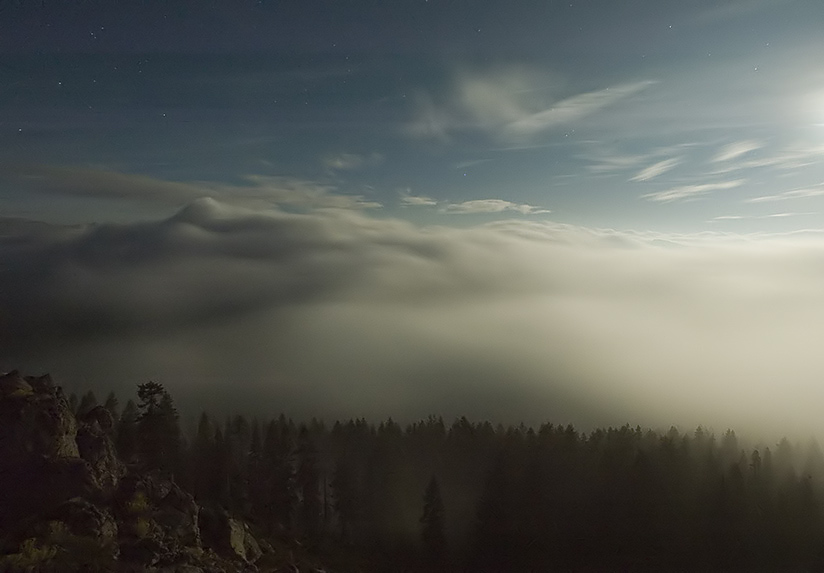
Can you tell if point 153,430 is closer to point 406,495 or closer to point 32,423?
point 32,423

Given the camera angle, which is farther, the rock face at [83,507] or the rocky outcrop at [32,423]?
the rocky outcrop at [32,423]

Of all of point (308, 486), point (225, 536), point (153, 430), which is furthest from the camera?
point (308, 486)

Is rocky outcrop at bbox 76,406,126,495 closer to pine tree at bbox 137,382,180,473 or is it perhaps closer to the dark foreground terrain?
the dark foreground terrain

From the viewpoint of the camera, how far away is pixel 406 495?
98438mm

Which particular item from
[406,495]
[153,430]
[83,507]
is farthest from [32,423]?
[406,495]

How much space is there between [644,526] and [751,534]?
1489 centimetres

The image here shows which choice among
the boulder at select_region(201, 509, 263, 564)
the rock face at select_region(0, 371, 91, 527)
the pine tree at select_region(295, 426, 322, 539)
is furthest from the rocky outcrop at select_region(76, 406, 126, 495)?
the pine tree at select_region(295, 426, 322, 539)

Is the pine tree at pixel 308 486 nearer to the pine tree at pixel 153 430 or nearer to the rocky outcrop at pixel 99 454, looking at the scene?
the pine tree at pixel 153 430

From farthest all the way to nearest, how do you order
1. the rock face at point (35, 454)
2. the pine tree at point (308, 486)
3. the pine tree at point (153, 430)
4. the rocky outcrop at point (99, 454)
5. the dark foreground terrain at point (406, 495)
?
the pine tree at point (308, 486), the pine tree at point (153, 430), the rocky outcrop at point (99, 454), the dark foreground terrain at point (406, 495), the rock face at point (35, 454)

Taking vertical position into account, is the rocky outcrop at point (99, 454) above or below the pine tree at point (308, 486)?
above

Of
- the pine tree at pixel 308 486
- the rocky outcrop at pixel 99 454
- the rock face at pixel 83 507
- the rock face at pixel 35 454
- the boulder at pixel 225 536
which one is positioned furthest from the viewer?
the pine tree at pixel 308 486

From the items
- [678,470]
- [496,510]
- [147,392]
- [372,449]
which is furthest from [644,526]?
[147,392]

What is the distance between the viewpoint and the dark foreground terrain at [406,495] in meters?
52.7

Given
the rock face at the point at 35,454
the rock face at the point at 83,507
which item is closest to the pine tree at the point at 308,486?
the rock face at the point at 83,507
